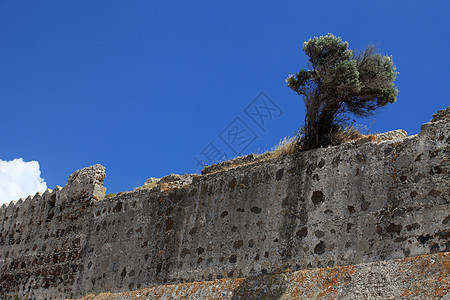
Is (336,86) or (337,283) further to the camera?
(336,86)

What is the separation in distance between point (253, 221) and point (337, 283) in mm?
1991

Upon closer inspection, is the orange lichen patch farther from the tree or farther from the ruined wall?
the tree

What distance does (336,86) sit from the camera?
7.62 meters

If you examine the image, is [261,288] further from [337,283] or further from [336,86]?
[336,86]

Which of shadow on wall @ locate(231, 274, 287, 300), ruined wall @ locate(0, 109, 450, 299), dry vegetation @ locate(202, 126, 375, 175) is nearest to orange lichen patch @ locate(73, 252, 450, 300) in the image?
shadow on wall @ locate(231, 274, 287, 300)

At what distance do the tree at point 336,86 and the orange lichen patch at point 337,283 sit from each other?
216 centimetres

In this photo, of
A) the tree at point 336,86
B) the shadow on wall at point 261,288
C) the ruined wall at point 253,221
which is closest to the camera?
the ruined wall at point 253,221

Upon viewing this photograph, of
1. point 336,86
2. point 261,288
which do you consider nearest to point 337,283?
point 261,288

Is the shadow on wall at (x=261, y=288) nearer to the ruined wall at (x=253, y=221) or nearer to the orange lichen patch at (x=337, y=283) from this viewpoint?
the orange lichen patch at (x=337, y=283)

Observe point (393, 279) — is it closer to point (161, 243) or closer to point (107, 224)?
point (161, 243)

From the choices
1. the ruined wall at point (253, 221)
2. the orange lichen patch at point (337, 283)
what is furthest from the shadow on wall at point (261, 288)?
the ruined wall at point (253, 221)

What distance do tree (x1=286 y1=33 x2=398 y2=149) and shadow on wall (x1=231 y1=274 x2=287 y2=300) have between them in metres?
2.13

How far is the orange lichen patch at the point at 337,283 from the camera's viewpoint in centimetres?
517

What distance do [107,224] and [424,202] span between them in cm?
651
